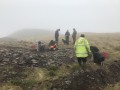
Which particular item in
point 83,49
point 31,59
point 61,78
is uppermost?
point 83,49

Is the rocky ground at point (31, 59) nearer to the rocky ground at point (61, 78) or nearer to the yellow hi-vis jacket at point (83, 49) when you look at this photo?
the rocky ground at point (61, 78)

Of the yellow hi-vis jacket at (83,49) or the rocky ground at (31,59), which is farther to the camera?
the rocky ground at (31,59)

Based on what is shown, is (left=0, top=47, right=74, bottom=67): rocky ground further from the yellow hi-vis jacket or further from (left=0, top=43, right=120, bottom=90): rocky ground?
the yellow hi-vis jacket

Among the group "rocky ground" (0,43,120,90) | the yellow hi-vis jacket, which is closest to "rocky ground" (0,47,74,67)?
"rocky ground" (0,43,120,90)

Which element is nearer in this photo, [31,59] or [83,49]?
[83,49]

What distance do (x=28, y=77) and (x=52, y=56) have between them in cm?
698

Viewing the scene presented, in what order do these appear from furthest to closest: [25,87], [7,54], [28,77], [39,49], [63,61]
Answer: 1. [39,49]
2. [7,54]
3. [63,61]
4. [28,77]
5. [25,87]

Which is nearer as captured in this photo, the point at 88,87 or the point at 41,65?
the point at 88,87

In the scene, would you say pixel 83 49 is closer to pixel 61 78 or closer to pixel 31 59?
pixel 61 78

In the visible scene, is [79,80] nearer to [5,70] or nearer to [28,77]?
[28,77]

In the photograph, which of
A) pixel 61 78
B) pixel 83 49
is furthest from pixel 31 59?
pixel 83 49

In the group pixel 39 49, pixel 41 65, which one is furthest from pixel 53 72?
pixel 39 49

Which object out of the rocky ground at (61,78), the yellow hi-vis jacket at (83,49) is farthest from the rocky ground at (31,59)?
the yellow hi-vis jacket at (83,49)

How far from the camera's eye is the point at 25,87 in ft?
65.9
